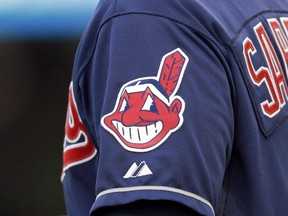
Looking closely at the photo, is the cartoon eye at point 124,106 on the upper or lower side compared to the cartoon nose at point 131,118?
upper

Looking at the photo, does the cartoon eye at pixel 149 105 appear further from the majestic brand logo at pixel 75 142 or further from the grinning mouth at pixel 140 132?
the majestic brand logo at pixel 75 142

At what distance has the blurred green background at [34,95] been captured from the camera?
2527 mm

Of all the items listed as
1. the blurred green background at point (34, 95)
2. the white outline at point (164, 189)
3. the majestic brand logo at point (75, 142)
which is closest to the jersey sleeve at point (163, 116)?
the white outline at point (164, 189)

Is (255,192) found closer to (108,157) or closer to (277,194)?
(277,194)

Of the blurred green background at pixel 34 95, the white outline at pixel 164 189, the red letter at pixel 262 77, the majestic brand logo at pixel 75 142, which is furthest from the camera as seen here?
the blurred green background at pixel 34 95

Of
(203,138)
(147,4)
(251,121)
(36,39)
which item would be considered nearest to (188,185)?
(203,138)

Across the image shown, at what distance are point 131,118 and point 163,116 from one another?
2.0 inches

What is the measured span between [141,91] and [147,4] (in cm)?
15

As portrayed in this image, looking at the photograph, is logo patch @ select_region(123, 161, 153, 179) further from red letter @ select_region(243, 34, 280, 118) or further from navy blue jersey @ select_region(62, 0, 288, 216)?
red letter @ select_region(243, 34, 280, 118)

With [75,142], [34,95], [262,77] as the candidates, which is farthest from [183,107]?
[34,95]

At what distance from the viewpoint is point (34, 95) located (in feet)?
8.45

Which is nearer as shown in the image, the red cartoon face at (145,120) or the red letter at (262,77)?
the red cartoon face at (145,120)

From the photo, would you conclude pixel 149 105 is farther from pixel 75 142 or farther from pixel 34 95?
pixel 34 95

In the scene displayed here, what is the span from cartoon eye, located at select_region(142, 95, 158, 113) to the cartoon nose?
0.6 inches
